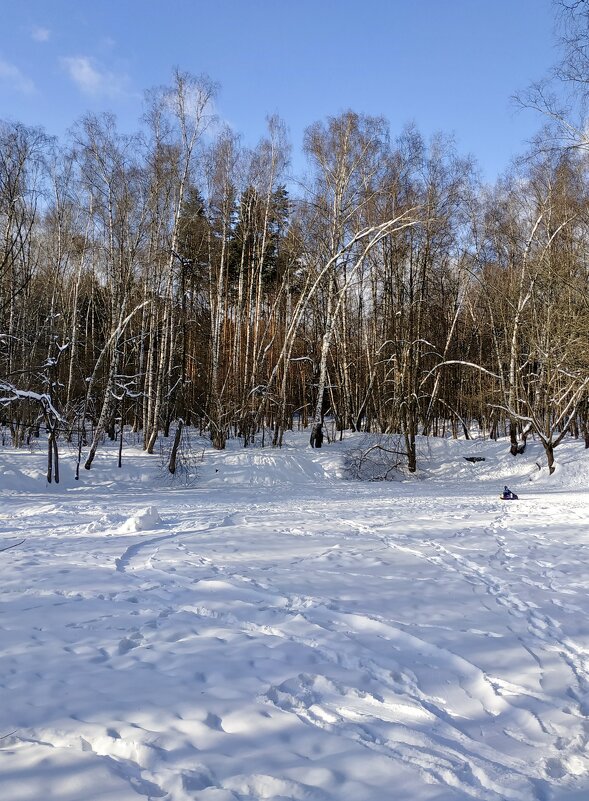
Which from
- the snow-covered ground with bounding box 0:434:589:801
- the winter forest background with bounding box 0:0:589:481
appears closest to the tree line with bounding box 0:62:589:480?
the winter forest background with bounding box 0:0:589:481

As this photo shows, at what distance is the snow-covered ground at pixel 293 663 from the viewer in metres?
2.42

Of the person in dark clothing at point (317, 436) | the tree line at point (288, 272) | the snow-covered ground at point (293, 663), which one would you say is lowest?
the snow-covered ground at point (293, 663)

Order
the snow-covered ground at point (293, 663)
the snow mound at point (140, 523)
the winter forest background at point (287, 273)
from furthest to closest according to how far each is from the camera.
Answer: the winter forest background at point (287, 273)
the snow mound at point (140, 523)
the snow-covered ground at point (293, 663)

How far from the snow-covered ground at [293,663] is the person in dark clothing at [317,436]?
11.2 m

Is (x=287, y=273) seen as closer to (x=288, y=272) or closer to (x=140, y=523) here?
(x=288, y=272)

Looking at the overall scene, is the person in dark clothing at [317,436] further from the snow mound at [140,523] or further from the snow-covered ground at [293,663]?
the snow mound at [140,523]

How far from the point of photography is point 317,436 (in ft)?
63.8

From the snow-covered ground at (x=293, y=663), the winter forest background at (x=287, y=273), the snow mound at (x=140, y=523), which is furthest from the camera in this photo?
the winter forest background at (x=287, y=273)

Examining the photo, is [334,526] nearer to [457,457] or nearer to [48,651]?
[48,651]

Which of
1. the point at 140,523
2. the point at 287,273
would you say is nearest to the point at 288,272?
the point at 287,273

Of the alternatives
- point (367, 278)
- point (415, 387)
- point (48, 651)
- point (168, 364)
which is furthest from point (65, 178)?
point (48, 651)

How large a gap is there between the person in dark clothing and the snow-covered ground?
36.7 ft

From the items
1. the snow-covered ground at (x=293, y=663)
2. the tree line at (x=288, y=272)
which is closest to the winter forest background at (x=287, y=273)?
the tree line at (x=288, y=272)

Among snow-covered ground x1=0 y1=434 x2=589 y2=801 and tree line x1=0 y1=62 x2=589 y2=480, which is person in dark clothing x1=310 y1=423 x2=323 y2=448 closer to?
tree line x1=0 y1=62 x2=589 y2=480
